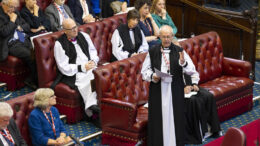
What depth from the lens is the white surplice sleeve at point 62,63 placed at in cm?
662

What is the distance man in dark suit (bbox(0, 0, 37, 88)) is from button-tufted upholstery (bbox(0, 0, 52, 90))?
72 millimetres

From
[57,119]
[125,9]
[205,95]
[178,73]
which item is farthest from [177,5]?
[57,119]

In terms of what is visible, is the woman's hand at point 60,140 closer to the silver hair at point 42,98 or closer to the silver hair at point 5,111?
the silver hair at point 42,98

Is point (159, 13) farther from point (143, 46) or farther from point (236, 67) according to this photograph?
point (236, 67)

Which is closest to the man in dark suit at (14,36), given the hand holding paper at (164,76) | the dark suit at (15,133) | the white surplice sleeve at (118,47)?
the white surplice sleeve at (118,47)

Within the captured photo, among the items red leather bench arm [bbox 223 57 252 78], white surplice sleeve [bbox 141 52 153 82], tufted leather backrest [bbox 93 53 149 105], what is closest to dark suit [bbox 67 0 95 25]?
tufted leather backrest [bbox 93 53 149 105]

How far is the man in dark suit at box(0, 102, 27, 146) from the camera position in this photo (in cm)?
483

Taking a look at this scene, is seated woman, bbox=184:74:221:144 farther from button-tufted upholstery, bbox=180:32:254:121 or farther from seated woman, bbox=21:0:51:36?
seated woman, bbox=21:0:51:36

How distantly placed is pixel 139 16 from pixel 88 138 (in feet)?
5.98

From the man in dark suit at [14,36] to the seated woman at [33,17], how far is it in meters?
0.10

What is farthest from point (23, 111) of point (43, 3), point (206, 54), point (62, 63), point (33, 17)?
point (206, 54)

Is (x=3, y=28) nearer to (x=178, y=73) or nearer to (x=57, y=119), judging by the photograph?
(x=57, y=119)

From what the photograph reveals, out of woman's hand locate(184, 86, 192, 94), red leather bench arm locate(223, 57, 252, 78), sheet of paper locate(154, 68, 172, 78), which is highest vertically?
sheet of paper locate(154, 68, 172, 78)

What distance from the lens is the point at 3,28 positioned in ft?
22.7
